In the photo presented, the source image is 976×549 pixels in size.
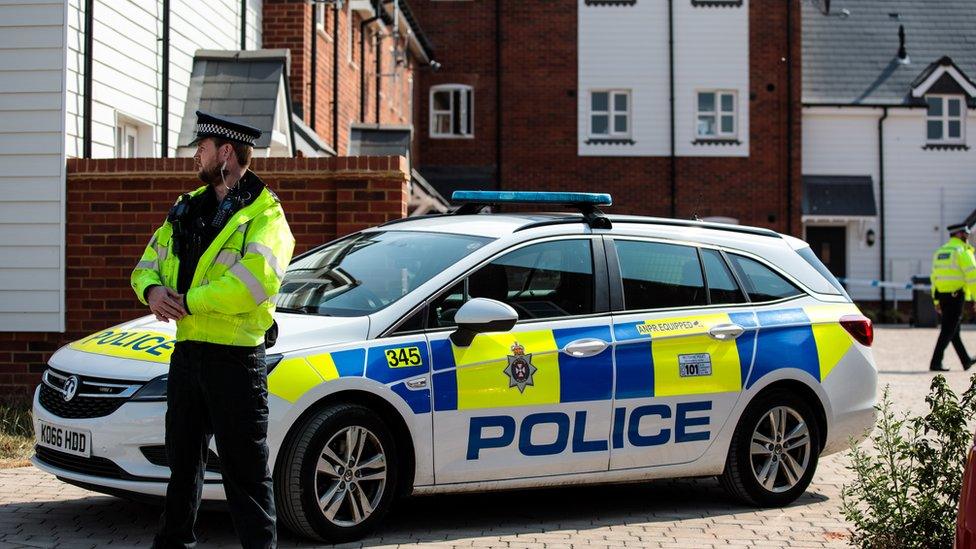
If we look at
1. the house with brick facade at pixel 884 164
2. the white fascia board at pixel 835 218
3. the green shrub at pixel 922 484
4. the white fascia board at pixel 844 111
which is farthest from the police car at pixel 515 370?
the white fascia board at pixel 844 111

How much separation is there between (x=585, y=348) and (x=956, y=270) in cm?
1170

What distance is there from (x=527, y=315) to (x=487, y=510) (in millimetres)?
1200

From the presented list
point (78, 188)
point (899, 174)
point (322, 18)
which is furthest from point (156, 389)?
point (899, 174)

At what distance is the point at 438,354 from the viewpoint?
20.6 feet

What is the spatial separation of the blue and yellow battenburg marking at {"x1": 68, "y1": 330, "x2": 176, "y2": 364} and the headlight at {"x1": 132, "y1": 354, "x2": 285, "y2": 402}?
0.11m

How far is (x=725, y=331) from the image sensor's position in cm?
726

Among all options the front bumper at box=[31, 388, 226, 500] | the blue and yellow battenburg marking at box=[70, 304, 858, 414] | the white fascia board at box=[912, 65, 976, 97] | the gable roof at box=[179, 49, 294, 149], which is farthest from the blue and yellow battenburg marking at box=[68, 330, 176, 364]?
the white fascia board at box=[912, 65, 976, 97]

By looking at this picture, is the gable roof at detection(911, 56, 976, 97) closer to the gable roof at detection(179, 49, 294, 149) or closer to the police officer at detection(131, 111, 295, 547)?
the gable roof at detection(179, 49, 294, 149)

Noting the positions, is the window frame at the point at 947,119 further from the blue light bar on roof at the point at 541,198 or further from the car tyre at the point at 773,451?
the blue light bar on roof at the point at 541,198

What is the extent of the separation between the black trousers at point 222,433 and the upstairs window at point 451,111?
100 ft

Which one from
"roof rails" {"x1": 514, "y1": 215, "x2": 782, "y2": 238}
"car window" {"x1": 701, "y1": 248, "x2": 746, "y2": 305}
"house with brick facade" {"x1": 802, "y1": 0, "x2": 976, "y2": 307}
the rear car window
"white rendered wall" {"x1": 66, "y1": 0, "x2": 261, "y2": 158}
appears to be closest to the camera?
"roof rails" {"x1": 514, "y1": 215, "x2": 782, "y2": 238}

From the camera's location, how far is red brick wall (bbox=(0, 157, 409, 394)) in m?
10.8

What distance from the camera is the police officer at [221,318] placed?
486cm

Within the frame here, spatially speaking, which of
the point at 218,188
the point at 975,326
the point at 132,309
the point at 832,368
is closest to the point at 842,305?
the point at 832,368
